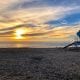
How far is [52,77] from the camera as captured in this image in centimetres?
2436

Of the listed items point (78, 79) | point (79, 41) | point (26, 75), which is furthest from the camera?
point (79, 41)

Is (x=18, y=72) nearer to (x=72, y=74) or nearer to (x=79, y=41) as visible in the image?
(x=72, y=74)

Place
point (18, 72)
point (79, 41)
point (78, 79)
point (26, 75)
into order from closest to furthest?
point (78, 79) → point (26, 75) → point (18, 72) → point (79, 41)

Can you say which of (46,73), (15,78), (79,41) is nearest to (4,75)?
(15,78)

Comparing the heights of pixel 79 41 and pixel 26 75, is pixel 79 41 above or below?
above

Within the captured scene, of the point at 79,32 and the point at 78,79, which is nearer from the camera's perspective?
the point at 78,79

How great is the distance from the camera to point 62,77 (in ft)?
79.9

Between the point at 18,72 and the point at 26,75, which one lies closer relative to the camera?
the point at 26,75

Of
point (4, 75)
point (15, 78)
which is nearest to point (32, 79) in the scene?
point (15, 78)

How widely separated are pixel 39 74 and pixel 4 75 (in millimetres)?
3131

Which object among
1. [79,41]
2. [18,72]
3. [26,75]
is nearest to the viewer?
[26,75]

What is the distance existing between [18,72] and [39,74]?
247 cm

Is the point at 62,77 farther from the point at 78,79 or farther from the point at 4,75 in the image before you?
the point at 4,75

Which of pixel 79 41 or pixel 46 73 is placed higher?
pixel 79 41
